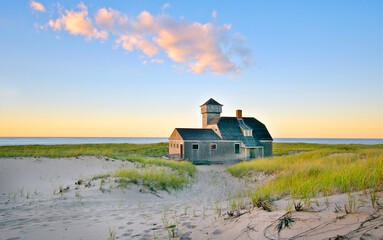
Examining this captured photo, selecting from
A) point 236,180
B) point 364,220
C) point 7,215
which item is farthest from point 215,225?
point 236,180

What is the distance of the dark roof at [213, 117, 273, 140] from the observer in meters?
31.9

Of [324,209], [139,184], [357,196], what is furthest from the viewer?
[139,184]

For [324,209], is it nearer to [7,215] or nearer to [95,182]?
[7,215]

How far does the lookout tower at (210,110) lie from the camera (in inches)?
1355

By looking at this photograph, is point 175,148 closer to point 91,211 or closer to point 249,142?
point 249,142

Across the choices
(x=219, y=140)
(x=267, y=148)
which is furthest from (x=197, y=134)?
(x=267, y=148)

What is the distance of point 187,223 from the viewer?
516 cm

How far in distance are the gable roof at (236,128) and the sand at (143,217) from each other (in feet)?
66.5

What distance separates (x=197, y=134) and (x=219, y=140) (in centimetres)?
293

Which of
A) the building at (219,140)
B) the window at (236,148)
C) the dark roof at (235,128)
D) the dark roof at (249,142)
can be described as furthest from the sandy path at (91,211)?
the dark roof at (249,142)

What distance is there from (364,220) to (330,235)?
1.96 feet

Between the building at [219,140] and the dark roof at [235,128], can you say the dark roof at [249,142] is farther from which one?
the dark roof at [235,128]

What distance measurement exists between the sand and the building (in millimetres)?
18062

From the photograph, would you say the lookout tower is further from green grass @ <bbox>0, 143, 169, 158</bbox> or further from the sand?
the sand
